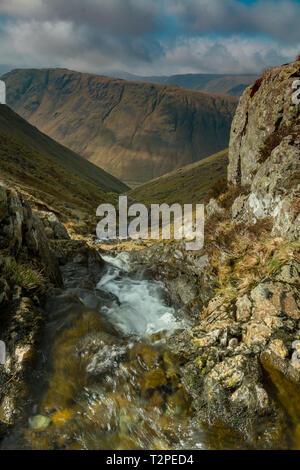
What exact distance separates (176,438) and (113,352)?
3427 millimetres

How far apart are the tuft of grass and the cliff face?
1143cm

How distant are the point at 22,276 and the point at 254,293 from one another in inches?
A: 363

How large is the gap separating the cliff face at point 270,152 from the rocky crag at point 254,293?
0.07 meters

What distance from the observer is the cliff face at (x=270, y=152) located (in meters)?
13.8

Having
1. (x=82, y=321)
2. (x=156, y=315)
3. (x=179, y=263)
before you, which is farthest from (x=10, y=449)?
(x=179, y=263)

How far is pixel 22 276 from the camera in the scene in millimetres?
11055

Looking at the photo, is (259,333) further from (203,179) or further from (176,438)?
(203,179)

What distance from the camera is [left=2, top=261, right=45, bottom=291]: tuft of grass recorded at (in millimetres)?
10633

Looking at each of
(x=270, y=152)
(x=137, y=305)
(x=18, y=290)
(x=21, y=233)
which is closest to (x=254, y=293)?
(x=137, y=305)

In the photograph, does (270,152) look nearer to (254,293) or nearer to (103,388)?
(254,293)

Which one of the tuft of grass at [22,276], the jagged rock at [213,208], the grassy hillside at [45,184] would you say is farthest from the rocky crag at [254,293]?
the grassy hillside at [45,184]

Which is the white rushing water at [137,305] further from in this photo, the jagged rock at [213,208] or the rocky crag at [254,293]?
the jagged rock at [213,208]

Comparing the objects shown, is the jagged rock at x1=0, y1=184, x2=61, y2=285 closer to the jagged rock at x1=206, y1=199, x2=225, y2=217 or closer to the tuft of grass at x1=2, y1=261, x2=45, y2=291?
the tuft of grass at x1=2, y1=261, x2=45, y2=291
